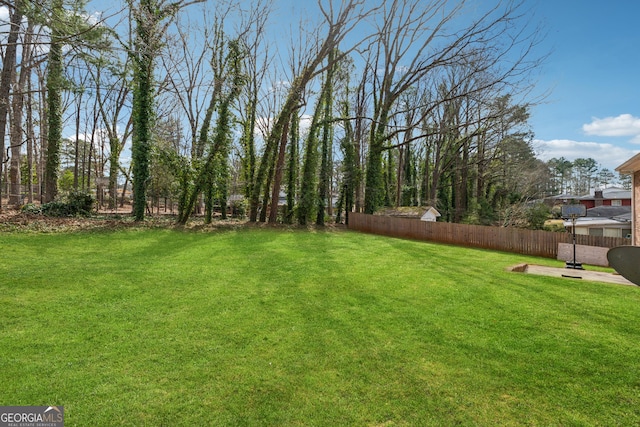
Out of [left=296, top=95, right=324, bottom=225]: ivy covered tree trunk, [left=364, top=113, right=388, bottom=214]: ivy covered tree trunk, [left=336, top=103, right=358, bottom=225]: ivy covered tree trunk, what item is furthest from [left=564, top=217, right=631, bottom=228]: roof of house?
[left=296, top=95, right=324, bottom=225]: ivy covered tree trunk

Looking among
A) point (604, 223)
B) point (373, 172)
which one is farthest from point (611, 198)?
point (373, 172)

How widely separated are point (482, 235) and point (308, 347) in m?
11.7

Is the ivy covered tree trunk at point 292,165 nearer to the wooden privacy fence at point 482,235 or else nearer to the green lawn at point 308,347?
the wooden privacy fence at point 482,235

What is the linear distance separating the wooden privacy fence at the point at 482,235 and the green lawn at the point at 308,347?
580cm

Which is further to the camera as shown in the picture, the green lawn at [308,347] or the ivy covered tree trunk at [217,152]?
the ivy covered tree trunk at [217,152]

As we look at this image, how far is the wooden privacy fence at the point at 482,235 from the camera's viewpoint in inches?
434

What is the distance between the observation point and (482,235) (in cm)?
1269

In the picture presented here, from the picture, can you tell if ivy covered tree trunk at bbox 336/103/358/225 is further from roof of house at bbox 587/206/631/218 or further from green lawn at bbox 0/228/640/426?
roof of house at bbox 587/206/631/218

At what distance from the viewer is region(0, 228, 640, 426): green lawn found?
Answer: 225 centimetres

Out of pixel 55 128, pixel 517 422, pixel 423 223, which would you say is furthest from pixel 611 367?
pixel 55 128

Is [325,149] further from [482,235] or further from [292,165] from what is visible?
[482,235]

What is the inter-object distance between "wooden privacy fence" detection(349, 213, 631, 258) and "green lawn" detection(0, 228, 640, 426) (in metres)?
5.80

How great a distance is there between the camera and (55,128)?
1250 centimetres

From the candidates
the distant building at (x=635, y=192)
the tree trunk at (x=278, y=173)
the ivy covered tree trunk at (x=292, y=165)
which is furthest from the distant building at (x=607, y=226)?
the tree trunk at (x=278, y=173)
